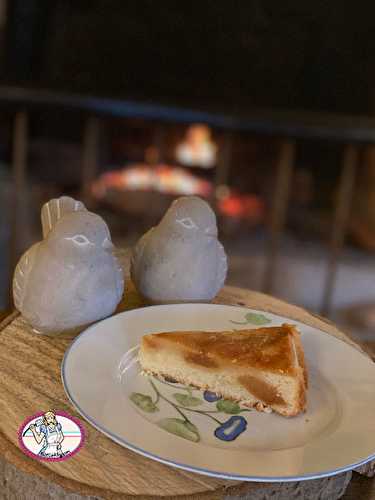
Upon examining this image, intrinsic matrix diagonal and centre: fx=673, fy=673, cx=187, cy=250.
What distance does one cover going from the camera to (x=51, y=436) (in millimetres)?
658

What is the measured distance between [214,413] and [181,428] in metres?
0.06

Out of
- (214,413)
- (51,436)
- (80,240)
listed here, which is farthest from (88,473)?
(80,240)

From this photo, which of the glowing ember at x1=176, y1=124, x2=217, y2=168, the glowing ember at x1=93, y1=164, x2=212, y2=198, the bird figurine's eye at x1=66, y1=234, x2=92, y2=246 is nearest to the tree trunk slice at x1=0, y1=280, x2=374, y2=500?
the bird figurine's eye at x1=66, y1=234, x2=92, y2=246

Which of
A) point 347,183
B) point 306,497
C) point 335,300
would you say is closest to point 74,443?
point 306,497

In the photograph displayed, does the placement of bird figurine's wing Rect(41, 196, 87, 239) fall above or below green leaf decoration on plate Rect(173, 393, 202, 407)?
above

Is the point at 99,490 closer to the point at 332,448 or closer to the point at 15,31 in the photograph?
the point at 332,448

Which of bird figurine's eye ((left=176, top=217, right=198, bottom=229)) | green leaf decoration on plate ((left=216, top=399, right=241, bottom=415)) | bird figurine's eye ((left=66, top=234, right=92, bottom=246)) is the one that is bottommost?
green leaf decoration on plate ((left=216, top=399, right=241, bottom=415))

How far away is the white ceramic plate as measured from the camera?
0.62m

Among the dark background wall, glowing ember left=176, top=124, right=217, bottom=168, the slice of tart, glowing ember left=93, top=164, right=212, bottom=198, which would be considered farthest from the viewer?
glowing ember left=176, top=124, right=217, bottom=168

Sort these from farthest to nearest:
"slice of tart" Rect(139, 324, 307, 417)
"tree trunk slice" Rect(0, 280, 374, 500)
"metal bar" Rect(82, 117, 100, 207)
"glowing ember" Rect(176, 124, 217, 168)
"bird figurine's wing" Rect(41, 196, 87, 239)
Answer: "glowing ember" Rect(176, 124, 217, 168)
"metal bar" Rect(82, 117, 100, 207)
"bird figurine's wing" Rect(41, 196, 87, 239)
"slice of tart" Rect(139, 324, 307, 417)
"tree trunk slice" Rect(0, 280, 374, 500)

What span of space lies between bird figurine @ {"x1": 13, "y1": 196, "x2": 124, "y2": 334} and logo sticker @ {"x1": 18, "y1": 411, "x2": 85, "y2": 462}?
152mm

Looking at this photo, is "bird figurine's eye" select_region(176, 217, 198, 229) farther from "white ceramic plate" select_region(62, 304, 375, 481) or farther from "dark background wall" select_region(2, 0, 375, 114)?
"dark background wall" select_region(2, 0, 375, 114)

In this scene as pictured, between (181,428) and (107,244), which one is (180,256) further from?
(181,428)

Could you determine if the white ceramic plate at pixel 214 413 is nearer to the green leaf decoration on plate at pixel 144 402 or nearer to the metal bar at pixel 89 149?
the green leaf decoration on plate at pixel 144 402
